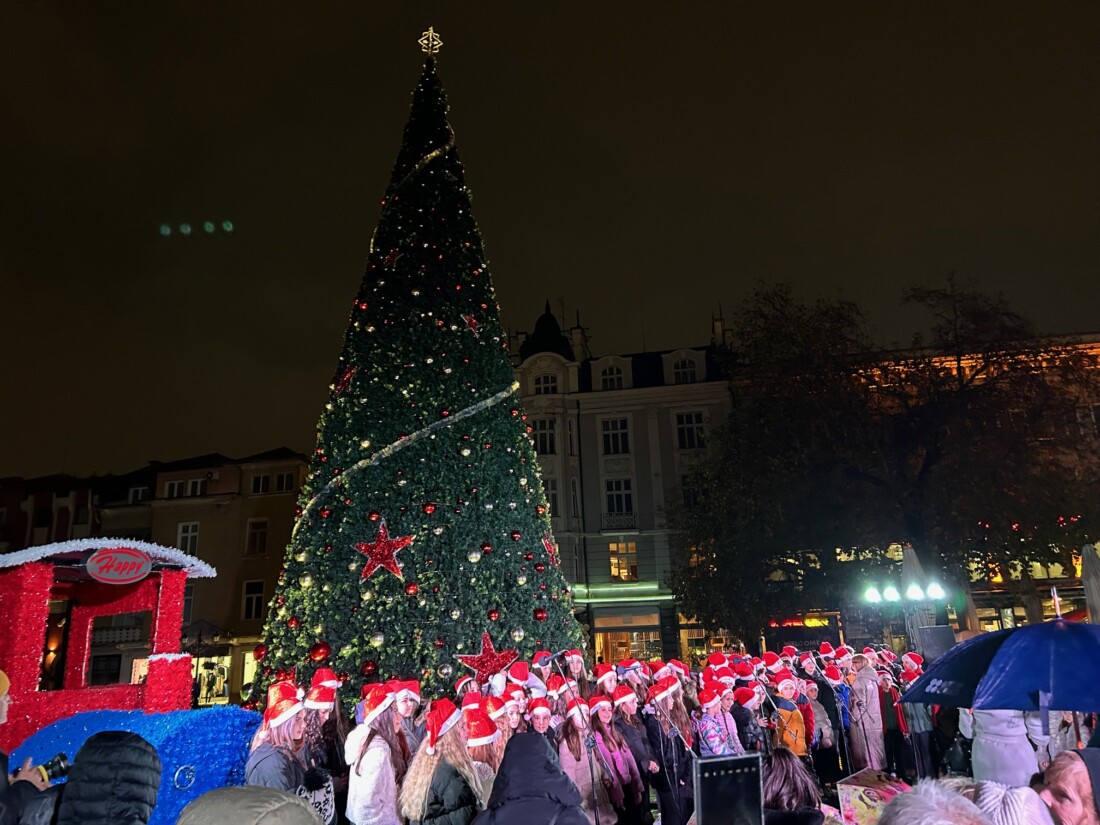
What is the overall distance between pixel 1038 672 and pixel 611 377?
111ft

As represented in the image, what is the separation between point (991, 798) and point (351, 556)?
25.2ft

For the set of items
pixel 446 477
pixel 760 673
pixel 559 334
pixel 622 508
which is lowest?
pixel 760 673

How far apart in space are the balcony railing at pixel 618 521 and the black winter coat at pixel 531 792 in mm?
30957

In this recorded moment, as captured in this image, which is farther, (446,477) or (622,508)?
(622,508)

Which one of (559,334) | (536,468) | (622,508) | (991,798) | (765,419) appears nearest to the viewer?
(991,798)

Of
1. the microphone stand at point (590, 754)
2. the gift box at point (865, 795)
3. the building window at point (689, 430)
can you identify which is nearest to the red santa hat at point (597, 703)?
the microphone stand at point (590, 754)

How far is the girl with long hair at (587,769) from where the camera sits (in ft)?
22.7

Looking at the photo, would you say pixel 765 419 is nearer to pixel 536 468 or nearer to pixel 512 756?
pixel 536 468

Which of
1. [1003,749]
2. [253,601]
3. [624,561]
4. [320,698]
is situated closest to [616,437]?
[624,561]

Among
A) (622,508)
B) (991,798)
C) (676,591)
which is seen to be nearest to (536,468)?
(991,798)

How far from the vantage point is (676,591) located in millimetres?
26859

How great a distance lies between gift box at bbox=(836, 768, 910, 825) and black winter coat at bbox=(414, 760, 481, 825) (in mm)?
2448

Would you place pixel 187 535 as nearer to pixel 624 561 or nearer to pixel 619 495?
pixel 619 495

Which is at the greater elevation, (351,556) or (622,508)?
(622,508)
